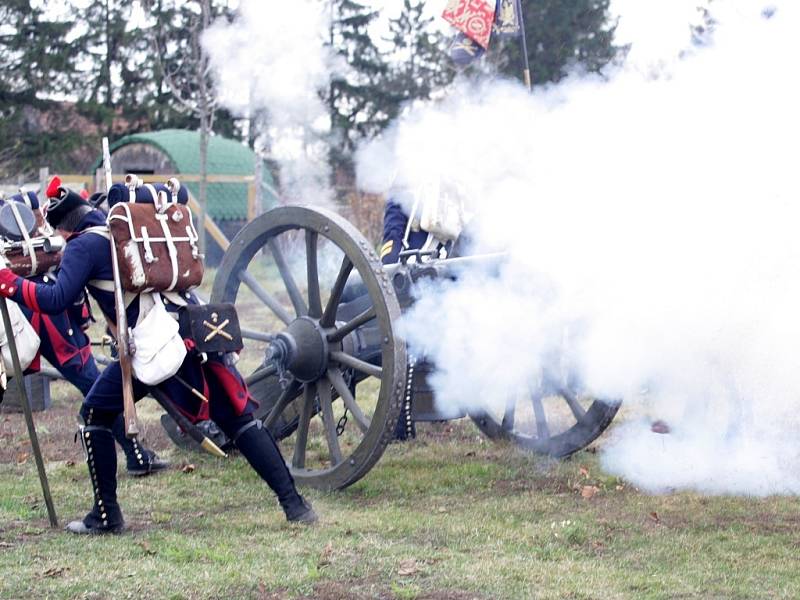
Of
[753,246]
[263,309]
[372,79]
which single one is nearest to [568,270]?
[753,246]

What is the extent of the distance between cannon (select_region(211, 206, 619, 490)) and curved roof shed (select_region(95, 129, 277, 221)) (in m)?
13.9

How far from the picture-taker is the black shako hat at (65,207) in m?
4.97

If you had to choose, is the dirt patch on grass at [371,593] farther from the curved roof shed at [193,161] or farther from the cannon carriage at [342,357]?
the curved roof shed at [193,161]

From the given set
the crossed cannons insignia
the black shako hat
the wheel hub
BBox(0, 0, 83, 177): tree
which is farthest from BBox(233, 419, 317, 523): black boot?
BBox(0, 0, 83, 177): tree

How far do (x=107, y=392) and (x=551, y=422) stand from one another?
9.66 feet

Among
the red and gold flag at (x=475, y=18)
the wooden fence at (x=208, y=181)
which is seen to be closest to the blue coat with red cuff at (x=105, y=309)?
the red and gold flag at (x=475, y=18)

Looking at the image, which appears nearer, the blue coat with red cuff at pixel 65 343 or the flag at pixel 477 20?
the blue coat with red cuff at pixel 65 343

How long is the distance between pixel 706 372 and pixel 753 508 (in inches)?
24.4

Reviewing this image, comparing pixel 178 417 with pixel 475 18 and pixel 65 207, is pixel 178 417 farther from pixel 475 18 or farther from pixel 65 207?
pixel 475 18

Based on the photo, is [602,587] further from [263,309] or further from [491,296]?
[263,309]

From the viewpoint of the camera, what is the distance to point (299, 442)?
5805 mm

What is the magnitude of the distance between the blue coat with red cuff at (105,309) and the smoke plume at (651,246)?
1.29 meters

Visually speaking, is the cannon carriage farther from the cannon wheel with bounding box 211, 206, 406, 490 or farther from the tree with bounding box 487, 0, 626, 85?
the tree with bounding box 487, 0, 626, 85

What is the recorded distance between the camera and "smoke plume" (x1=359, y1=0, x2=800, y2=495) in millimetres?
4699
